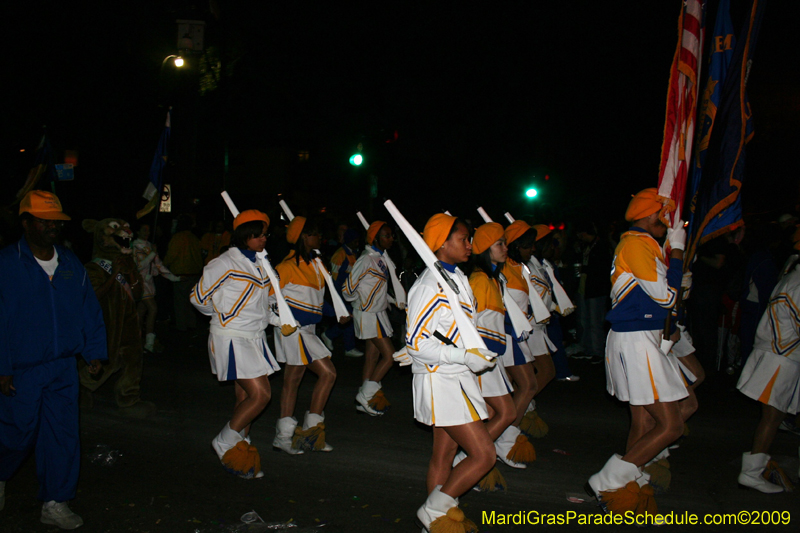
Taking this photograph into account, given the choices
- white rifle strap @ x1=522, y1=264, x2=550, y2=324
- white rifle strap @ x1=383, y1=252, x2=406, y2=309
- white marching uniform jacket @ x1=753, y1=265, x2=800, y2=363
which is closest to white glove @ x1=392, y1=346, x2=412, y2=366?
white rifle strap @ x1=522, y1=264, x2=550, y2=324

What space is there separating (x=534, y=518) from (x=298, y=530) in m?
1.65

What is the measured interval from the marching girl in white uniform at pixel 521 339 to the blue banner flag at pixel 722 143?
5.99 feet

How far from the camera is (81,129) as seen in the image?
16625mm

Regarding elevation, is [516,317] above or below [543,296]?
below

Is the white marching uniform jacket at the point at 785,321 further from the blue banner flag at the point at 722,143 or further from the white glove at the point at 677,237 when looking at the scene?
the white glove at the point at 677,237

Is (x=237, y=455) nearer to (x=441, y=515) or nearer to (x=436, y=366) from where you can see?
(x=441, y=515)

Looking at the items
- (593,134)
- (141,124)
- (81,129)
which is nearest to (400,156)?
(593,134)

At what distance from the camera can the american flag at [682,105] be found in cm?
405

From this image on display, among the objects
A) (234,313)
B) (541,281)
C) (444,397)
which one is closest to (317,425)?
(234,313)

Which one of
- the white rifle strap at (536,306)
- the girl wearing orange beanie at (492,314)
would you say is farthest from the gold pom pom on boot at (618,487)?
the white rifle strap at (536,306)

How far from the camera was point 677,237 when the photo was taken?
4.27 meters

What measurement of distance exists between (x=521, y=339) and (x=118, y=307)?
4.33 metres

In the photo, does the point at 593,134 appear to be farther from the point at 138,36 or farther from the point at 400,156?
the point at 138,36

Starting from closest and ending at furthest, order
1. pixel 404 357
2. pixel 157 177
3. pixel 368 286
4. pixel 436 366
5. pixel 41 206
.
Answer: pixel 436 366 → pixel 404 357 → pixel 41 206 → pixel 368 286 → pixel 157 177
